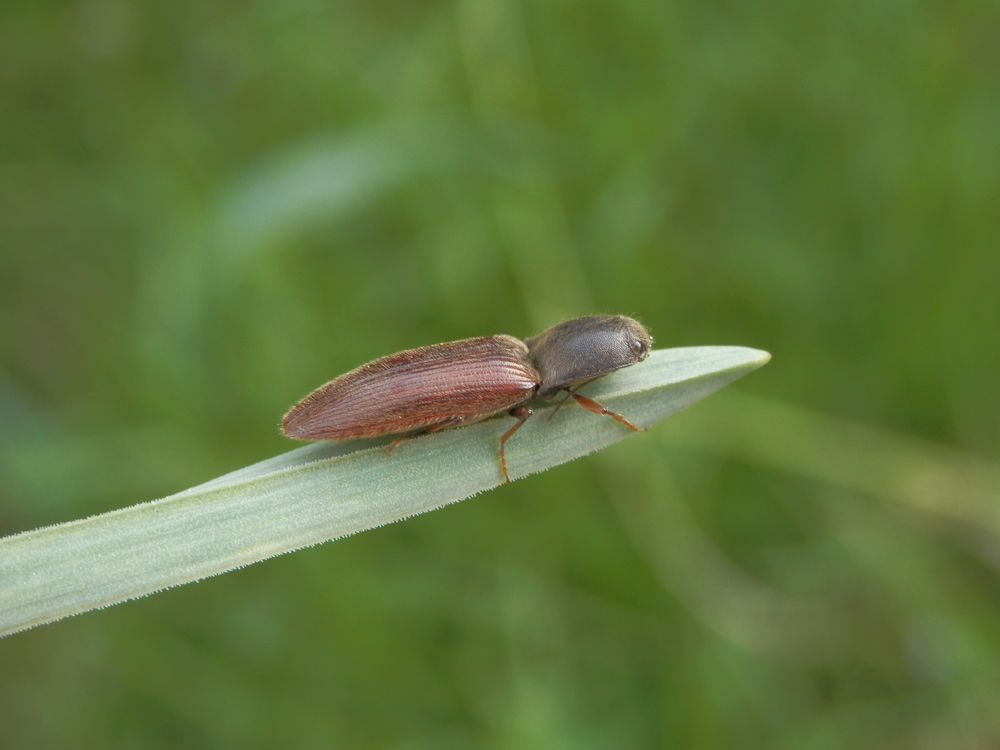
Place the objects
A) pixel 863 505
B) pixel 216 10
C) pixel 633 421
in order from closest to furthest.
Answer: pixel 633 421, pixel 863 505, pixel 216 10

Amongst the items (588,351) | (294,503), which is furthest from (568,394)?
(294,503)

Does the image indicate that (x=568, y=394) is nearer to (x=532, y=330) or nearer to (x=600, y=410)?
(x=600, y=410)

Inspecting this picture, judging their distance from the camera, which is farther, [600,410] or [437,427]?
[437,427]

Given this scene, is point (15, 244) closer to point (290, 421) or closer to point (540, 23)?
point (540, 23)

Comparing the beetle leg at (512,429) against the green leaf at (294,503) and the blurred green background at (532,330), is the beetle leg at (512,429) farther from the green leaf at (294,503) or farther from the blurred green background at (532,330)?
the blurred green background at (532,330)

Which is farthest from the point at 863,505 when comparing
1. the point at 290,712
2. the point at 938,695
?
the point at 290,712

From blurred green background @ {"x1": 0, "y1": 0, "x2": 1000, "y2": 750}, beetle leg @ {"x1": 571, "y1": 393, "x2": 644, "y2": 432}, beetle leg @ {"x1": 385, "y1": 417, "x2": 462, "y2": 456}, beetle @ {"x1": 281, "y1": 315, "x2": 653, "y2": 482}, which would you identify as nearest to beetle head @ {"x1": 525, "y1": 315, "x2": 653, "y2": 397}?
beetle @ {"x1": 281, "y1": 315, "x2": 653, "y2": 482}

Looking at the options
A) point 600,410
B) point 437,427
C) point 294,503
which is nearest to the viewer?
point 294,503
